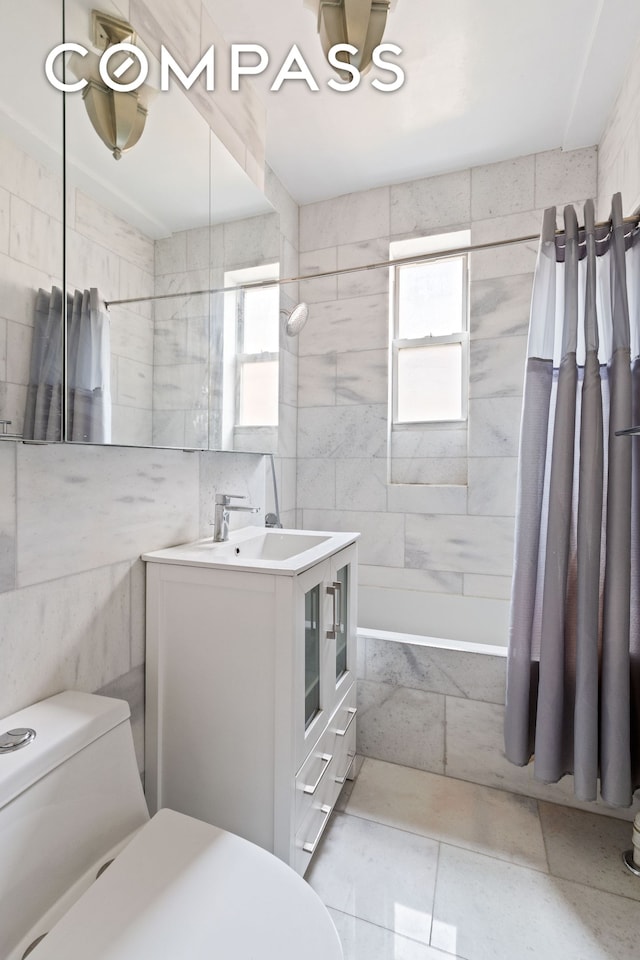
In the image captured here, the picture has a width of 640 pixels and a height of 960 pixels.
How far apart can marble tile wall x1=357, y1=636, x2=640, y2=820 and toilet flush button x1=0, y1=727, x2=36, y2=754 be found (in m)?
1.14

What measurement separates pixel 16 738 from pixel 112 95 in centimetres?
135

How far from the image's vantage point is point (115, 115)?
3.47ft

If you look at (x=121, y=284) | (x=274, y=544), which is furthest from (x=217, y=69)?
(x=274, y=544)

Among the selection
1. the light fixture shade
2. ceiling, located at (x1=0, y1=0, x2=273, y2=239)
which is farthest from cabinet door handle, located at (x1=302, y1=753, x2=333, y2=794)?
the light fixture shade

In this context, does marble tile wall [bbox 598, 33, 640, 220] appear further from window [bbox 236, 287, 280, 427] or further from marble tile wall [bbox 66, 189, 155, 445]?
marble tile wall [bbox 66, 189, 155, 445]

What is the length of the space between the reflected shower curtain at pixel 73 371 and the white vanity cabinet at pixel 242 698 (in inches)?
17.7

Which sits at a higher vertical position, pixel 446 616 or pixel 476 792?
pixel 446 616

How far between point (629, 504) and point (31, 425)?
4.93 feet

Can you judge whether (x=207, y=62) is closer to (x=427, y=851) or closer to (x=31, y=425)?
(x=31, y=425)

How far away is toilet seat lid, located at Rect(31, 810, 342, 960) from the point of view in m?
0.68

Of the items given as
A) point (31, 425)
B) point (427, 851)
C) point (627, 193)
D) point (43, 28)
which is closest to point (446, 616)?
point (427, 851)

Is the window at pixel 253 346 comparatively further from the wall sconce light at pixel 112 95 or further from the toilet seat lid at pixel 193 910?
the toilet seat lid at pixel 193 910

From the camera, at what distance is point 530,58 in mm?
1778

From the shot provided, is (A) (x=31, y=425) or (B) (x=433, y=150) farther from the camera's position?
(B) (x=433, y=150)
